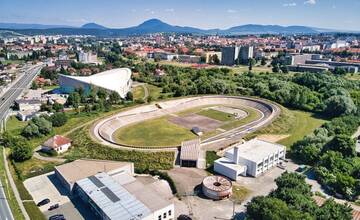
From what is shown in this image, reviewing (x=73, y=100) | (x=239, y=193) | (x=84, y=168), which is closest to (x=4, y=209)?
(x=84, y=168)

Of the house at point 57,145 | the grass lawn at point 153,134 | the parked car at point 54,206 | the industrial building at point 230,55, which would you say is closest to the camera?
the parked car at point 54,206

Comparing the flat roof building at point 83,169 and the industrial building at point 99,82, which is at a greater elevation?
the industrial building at point 99,82

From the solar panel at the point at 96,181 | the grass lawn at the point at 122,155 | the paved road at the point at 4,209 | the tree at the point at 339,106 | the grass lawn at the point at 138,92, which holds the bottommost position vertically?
the paved road at the point at 4,209

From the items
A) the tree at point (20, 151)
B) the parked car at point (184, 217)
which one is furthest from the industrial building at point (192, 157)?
the tree at point (20, 151)

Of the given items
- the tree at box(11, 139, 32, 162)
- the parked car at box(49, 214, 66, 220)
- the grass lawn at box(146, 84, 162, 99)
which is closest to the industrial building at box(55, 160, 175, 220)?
the parked car at box(49, 214, 66, 220)

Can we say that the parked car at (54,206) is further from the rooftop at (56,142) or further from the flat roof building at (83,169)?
the rooftop at (56,142)

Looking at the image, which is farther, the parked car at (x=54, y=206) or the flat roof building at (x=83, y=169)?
the flat roof building at (x=83, y=169)

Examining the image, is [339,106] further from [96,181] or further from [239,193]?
[96,181]
